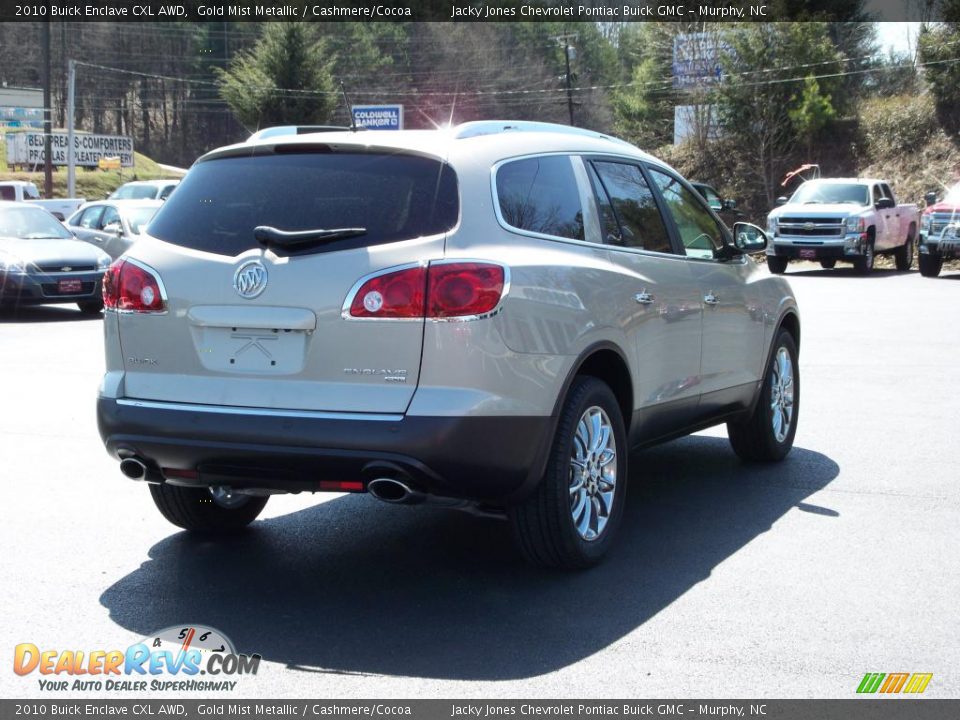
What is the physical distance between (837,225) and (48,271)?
1659cm

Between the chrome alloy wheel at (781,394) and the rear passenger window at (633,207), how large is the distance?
63.3 inches

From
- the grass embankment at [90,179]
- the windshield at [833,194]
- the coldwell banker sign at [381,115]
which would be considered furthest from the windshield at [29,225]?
the grass embankment at [90,179]

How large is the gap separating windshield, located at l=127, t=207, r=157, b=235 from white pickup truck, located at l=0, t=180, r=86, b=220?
56.2ft

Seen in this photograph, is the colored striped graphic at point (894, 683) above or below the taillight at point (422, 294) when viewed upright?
below

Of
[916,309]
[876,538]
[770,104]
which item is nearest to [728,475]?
[876,538]

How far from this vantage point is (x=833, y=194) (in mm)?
28516

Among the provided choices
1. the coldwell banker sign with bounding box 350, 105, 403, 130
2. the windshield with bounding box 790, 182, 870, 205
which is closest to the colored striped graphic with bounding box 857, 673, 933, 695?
the windshield with bounding box 790, 182, 870, 205

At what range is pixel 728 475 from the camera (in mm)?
7418

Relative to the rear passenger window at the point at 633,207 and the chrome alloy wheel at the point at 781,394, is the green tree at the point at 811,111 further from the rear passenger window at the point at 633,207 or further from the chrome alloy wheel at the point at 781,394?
the rear passenger window at the point at 633,207

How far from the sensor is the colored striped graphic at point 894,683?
401 cm

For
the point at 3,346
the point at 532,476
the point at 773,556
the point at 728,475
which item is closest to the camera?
the point at 532,476

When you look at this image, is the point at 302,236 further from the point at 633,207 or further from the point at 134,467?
the point at 633,207
